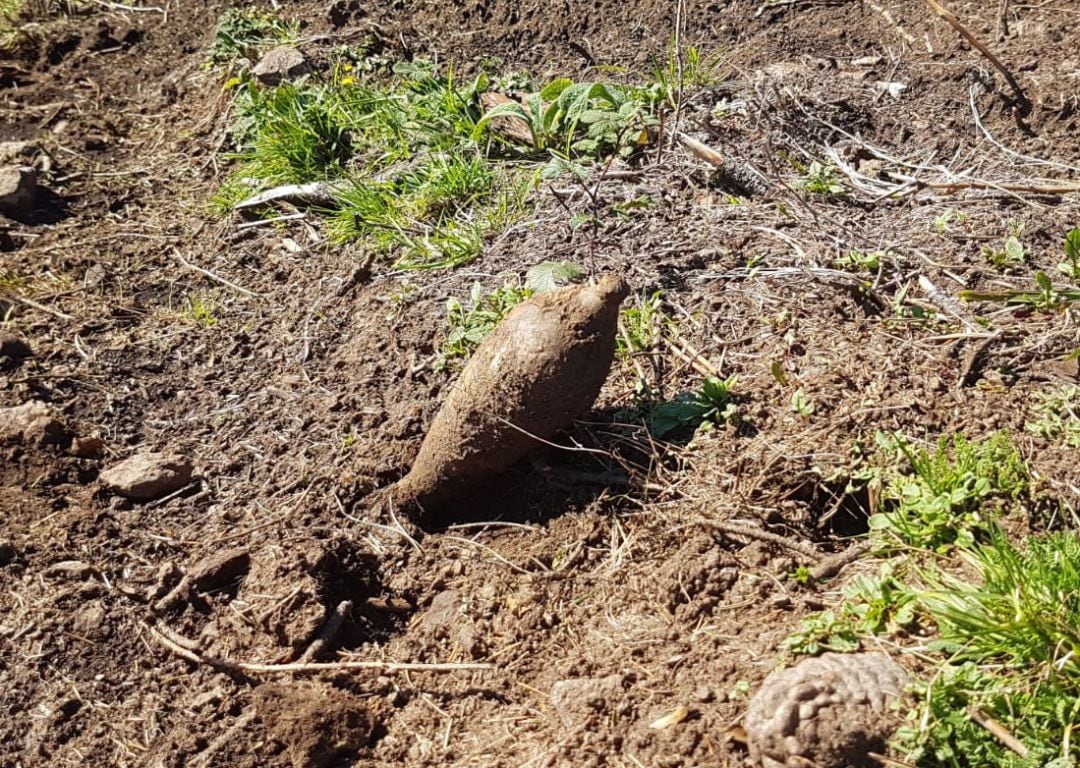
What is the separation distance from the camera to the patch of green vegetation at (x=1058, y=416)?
2.70m

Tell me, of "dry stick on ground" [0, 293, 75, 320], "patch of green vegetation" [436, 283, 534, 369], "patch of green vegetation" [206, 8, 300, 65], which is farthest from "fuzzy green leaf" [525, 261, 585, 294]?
"patch of green vegetation" [206, 8, 300, 65]

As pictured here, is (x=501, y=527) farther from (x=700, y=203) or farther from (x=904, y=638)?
(x=700, y=203)

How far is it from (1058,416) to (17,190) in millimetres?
4440

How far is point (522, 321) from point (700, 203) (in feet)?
4.45

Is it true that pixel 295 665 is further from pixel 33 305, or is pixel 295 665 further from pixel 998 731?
pixel 33 305

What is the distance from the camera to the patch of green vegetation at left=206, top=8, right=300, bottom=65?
18.3ft

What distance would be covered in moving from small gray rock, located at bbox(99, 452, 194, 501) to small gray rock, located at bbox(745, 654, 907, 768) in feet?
6.51

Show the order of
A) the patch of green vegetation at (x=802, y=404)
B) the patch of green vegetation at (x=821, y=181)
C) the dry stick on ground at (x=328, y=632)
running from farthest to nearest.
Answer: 1. the patch of green vegetation at (x=821, y=181)
2. the patch of green vegetation at (x=802, y=404)
3. the dry stick on ground at (x=328, y=632)

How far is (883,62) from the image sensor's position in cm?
455

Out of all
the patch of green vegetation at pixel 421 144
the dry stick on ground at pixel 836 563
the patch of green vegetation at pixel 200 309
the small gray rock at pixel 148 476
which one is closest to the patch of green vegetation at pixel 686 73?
the patch of green vegetation at pixel 421 144

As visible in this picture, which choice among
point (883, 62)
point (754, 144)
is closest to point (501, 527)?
point (754, 144)

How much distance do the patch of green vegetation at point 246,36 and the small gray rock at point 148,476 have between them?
3.07m

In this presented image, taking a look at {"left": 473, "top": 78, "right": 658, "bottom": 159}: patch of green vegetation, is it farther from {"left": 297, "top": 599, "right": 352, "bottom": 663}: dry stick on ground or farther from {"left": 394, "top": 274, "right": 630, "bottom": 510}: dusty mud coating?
{"left": 297, "top": 599, "right": 352, "bottom": 663}: dry stick on ground

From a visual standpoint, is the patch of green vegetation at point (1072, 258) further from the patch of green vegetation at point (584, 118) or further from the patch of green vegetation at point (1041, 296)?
the patch of green vegetation at point (584, 118)
